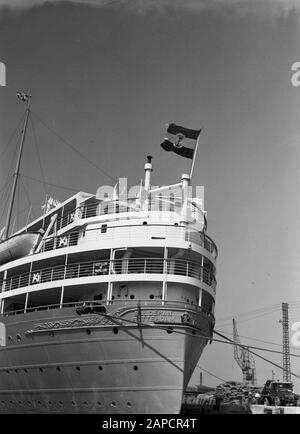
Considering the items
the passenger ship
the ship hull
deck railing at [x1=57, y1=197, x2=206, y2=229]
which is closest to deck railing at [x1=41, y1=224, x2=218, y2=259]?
the passenger ship

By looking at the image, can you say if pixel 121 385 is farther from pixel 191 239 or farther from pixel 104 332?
pixel 191 239

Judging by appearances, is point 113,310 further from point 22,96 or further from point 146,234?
point 22,96

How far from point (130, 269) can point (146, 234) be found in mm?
1265

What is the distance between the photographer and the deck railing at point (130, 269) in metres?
17.9

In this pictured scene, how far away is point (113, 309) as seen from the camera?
1719cm

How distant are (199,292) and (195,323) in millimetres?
1199

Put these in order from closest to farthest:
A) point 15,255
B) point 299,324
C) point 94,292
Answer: point 299,324 < point 94,292 < point 15,255

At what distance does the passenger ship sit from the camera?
54.2 ft

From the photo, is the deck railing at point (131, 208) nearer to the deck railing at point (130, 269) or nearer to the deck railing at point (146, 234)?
the deck railing at point (146, 234)

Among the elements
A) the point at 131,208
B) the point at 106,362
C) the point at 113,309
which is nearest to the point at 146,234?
the point at 131,208

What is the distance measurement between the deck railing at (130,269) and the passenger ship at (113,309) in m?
0.04

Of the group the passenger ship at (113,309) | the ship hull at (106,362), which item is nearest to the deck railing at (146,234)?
the passenger ship at (113,309)
